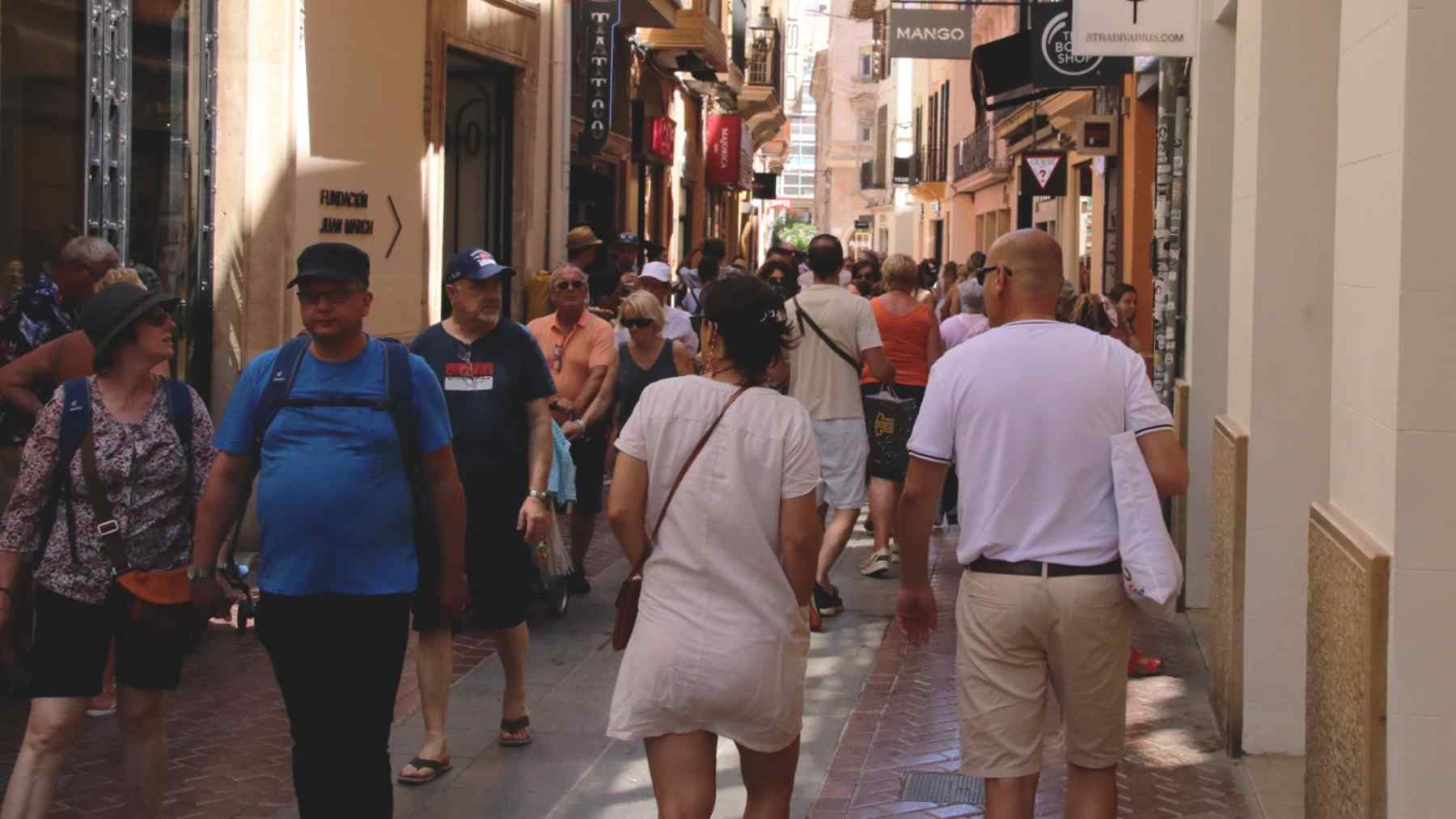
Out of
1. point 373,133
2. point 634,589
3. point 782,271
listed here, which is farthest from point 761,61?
point 634,589

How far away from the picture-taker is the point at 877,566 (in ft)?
36.3

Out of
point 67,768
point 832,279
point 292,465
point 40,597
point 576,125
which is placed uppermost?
point 576,125

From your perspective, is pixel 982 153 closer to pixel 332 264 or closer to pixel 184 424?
pixel 184 424

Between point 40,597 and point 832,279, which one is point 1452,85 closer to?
point 40,597

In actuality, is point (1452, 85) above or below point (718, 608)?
above

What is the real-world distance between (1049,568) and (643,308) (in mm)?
5599

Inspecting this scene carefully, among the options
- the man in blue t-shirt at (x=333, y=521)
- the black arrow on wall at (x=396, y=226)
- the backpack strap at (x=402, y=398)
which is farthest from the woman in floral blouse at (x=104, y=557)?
the black arrow on wall at (x=396, y=226)

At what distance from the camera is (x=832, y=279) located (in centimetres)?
1009

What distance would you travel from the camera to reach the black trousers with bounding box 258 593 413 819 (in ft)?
16.6

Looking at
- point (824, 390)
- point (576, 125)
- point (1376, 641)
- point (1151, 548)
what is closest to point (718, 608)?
point (1151, 548)

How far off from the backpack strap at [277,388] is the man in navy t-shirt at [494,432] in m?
1.93

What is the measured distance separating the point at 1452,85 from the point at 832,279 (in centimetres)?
613

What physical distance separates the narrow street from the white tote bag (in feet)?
2.36

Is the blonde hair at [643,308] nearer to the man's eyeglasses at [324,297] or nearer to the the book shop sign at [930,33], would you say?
the man's eyeglasses at [324,297]
